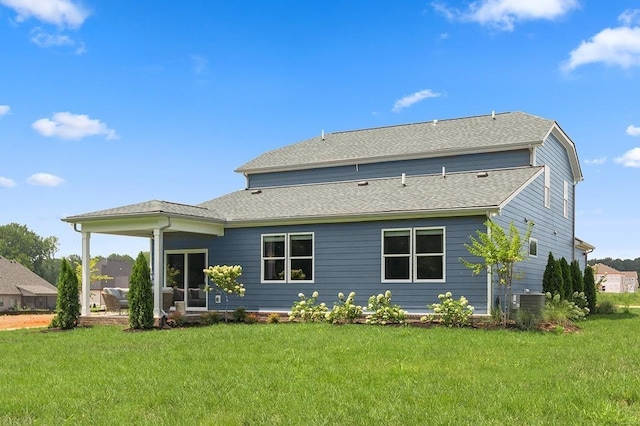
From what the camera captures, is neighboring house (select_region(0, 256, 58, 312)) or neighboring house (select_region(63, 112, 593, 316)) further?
neighboring house (select_region(0, 256, 58, 312))

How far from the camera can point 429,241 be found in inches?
659

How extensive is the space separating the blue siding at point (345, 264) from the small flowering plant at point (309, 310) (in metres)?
0.47

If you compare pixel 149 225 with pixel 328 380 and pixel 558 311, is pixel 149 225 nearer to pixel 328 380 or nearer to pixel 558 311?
pixel 328 380

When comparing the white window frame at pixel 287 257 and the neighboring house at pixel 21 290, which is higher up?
the white window frame at pixel 287 257

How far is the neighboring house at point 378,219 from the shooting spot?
54.7ft

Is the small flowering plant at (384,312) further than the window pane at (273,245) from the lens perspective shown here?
No

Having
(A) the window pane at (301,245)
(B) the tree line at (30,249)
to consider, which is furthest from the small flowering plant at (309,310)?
(B) the tree line at (30,249)

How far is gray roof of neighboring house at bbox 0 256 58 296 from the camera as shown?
119 feet

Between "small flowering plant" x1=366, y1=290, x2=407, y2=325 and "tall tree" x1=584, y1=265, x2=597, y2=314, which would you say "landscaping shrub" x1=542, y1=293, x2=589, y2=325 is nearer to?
"small flowering plant" x1=366, y1=290, x2=407, y2=325

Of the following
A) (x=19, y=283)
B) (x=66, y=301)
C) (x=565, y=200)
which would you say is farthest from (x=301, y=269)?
(x=19, y=283)

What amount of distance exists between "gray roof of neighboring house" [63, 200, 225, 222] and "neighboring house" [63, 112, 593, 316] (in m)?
0.06

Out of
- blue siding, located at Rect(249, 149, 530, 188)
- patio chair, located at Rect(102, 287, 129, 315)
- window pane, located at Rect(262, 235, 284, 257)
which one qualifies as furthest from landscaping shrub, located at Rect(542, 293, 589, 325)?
patio chair, located at Rect(102, 287, 129, 315)

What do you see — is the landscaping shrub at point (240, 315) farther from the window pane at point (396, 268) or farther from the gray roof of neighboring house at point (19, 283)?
the gray roof of neighboring house at point (19, 283)

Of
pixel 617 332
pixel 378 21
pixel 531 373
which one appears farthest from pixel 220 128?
pixel 531 373
